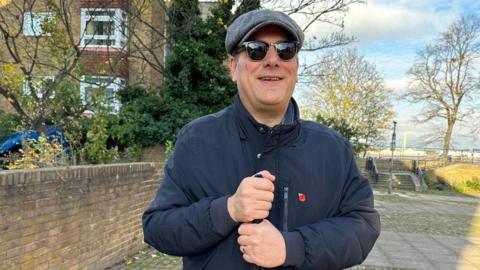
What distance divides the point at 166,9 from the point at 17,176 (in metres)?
11.7

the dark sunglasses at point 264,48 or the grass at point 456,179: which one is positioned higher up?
the dark sunglasses at point 264,48

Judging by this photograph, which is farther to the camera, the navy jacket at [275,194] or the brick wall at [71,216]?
the brick wall at [71,216]

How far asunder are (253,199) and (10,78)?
24.3 feet

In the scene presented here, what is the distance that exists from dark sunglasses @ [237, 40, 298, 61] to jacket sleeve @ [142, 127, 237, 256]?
43cm

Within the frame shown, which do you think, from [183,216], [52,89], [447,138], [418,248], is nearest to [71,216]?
[52,89]

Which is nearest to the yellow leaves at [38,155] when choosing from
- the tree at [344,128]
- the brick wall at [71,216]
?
the brick wall at [71,216]

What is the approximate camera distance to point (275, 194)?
1.71 meters

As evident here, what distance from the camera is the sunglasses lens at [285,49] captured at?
1796 millimetres

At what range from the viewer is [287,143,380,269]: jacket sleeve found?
5.22 feet

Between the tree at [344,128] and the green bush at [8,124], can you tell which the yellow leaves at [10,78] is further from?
the tree at [344,128]

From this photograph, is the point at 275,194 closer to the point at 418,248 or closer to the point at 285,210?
the point at 285,210

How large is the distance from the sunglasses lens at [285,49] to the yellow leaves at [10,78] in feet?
23.3

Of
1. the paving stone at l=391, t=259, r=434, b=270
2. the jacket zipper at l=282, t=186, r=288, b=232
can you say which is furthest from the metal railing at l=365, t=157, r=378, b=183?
the jacket zipper at l=282, t=186, r=288, b=232

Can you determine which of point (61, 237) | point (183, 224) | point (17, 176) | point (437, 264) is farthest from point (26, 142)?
point (437, 264)
